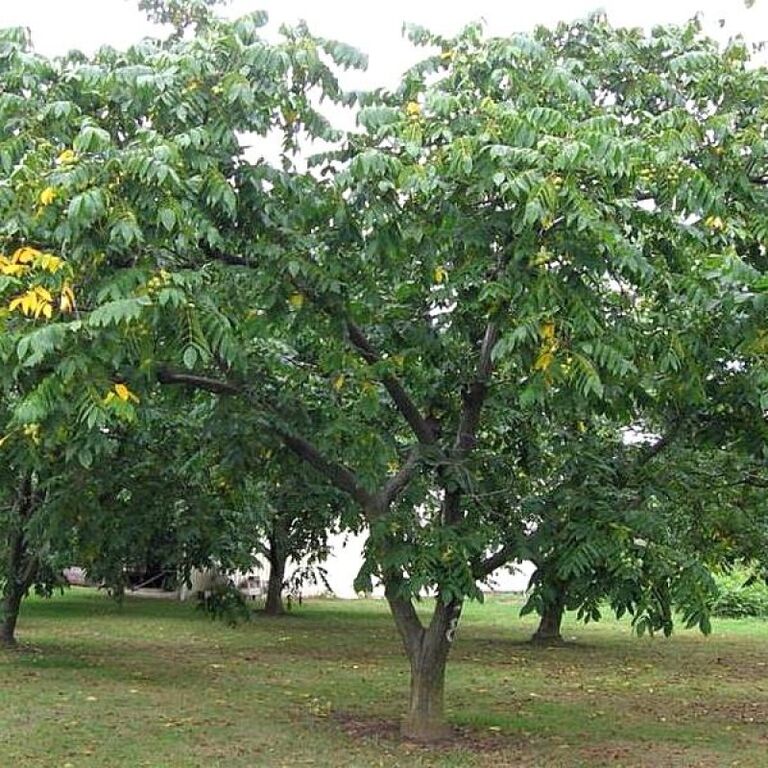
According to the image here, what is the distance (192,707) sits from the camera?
970 cm

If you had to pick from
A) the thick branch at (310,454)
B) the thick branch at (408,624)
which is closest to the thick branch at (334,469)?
the thick branch at (310,454)

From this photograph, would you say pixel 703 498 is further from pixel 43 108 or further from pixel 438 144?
pixel 43 108

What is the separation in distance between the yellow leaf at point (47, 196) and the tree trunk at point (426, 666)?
4.00 metres

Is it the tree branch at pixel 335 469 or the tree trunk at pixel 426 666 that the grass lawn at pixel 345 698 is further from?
the tree branch at pixel 335 469

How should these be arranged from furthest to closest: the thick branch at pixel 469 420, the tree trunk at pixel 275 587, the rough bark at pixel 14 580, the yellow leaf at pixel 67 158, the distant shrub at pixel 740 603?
the distant shrub at pixel 740 603 < the tree trunk at pixel 275 587 < the rough bark at pixel 14 580 < the thick branch at pixel 469 420 < the yellow leaf at pixel 67 158

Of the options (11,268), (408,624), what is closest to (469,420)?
(408,624)

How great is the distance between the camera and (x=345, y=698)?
10.6m

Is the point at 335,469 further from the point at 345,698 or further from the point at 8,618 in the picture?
the point at 8,618

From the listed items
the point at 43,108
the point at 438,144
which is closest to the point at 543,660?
the point at 438,144

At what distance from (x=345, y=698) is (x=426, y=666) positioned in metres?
2.56

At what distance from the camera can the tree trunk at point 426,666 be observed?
8.22 meters

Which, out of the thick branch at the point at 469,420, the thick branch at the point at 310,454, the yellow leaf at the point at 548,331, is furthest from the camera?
the thick branch at the point at 469,420

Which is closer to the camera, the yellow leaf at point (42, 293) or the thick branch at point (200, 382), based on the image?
the yellow leaf at point (42, 293)

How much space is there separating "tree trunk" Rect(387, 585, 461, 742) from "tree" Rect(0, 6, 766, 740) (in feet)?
0.06
